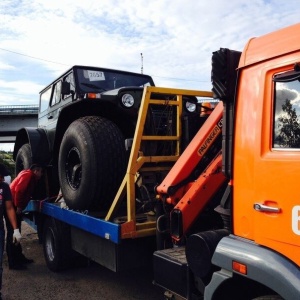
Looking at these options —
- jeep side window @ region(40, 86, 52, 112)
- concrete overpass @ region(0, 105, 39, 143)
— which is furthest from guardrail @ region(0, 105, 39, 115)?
jeep side window @ region(40, 86, 52, 112)

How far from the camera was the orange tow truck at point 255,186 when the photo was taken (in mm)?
2295

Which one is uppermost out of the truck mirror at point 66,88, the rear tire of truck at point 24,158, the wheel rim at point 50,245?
the truck mirror at point 66,88

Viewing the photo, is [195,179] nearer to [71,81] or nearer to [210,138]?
[210,138]

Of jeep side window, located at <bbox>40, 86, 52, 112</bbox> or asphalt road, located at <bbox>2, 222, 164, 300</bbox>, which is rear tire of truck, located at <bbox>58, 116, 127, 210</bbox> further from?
jeep side window, located at <bbox>40, 86, 52, 112</bbox>

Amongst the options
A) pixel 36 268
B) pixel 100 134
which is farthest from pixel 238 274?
pixel 36 268

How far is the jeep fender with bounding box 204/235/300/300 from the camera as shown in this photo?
7.29 ft

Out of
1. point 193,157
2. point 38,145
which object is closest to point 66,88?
point 38,145

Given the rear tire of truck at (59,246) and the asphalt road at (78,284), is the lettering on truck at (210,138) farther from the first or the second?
the rear tire of truck at (59,246)

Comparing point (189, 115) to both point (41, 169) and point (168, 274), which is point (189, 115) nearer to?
point (168, 274)

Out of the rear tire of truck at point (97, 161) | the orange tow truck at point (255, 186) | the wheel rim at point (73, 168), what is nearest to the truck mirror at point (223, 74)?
the orange tow truck at point (255, 186)

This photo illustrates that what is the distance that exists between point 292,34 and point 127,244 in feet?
8.25

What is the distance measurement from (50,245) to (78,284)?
0.92m

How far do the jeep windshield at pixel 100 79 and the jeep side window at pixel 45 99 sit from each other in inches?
65.6

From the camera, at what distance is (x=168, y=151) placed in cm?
439
